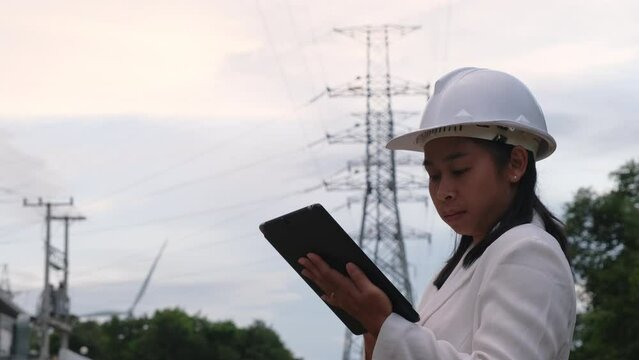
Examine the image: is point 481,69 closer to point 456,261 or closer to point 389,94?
point 456,261

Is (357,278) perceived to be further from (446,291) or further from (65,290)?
(65,290)

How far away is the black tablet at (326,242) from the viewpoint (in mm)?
3668

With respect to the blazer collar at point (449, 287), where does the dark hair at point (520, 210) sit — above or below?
above

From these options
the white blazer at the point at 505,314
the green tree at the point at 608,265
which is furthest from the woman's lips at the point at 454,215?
the green tree at the point at 608,265

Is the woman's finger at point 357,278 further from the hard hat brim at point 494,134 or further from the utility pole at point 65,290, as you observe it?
the utility pole at point 65,290

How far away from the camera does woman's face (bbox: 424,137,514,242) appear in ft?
12.5

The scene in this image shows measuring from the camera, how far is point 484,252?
3.82m

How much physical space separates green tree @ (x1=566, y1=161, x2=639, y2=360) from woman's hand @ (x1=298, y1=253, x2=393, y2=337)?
175 ft

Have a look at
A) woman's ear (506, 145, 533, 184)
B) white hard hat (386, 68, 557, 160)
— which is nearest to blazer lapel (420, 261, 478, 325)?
woman's ear (506, 145, 533, 184)

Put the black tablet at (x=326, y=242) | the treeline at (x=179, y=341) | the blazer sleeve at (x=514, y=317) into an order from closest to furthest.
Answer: the blazer sleeve at (x=514, y=317) → the black tablet at (x=326, y=242) → the treeline at (x=179, y=341)

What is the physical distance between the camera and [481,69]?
13.3 feet

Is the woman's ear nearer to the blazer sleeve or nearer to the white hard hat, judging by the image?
the white hard hat

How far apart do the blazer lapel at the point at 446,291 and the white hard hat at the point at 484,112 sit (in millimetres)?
344

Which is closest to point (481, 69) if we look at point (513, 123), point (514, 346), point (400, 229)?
point (513, 123)
